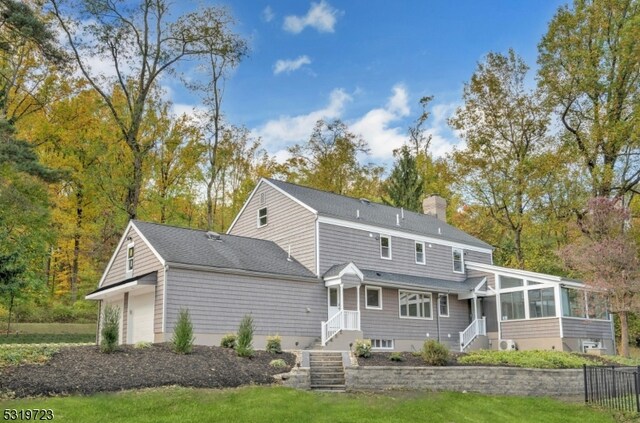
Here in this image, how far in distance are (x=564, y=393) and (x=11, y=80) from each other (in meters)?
28.1

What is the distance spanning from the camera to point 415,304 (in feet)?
84.8

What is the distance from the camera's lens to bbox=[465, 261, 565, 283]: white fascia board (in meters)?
25.6

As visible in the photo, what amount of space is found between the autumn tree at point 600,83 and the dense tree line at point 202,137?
0.22ft

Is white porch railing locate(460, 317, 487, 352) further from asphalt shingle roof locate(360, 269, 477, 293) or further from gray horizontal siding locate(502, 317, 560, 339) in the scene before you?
asphalt shingle roof locate(360, 269, 477, 293)

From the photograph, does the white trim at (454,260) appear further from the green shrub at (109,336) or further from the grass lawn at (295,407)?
the green shrub at (109,336)

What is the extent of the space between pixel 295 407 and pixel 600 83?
974 inches

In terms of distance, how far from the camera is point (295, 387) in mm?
14266

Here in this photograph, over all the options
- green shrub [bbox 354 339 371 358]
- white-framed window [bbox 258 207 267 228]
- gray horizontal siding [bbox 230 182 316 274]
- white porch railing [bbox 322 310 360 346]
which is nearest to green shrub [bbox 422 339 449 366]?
green shrub [bbox 354 339 371 358]

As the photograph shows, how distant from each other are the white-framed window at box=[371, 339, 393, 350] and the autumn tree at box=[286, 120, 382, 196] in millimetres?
19051

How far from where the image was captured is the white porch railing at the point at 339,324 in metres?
21.8

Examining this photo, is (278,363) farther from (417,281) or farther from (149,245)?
(417,281)

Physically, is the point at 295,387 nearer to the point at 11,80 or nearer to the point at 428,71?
the point at 428,71

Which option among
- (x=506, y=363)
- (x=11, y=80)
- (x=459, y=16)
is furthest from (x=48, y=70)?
(x=506, y=363)

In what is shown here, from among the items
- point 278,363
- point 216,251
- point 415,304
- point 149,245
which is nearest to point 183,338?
point 278,363
